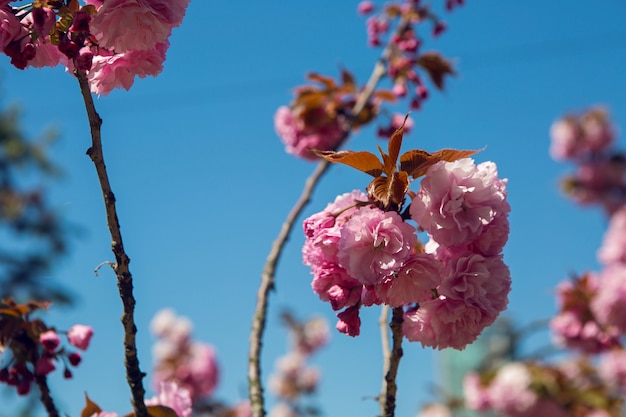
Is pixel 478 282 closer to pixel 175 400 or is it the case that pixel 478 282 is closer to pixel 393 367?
pixel 393 367

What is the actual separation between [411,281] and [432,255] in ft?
0.20

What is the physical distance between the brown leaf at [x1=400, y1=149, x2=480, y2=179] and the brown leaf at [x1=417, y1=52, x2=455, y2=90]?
102 inches

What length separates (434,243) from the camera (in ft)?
4.89

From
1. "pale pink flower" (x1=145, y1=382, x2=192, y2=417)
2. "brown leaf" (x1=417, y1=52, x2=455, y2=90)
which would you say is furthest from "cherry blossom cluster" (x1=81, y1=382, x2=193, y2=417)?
"brown leaf" (x1=417, y1=52, x2=455, y2=90)

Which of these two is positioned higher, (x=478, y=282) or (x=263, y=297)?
(x=263, y=297)

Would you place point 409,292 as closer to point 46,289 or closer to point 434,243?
point 434,243

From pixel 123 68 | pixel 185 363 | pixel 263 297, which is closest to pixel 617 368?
pixel 185 363

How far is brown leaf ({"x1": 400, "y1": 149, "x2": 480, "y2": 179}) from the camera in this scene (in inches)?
53.5

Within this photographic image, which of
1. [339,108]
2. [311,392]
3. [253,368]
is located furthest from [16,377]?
[311,392]

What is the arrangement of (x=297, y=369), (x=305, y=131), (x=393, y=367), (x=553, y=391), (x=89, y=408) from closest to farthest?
(x=393, y=367) → (x=89, y=408) → (x=305, y=131) → (x=553, y=391) → (x=297, y=369)

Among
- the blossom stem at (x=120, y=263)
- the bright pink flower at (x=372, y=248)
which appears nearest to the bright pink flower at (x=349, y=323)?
the bright pink flower at (x=372, y=248)

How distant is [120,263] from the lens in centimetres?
125

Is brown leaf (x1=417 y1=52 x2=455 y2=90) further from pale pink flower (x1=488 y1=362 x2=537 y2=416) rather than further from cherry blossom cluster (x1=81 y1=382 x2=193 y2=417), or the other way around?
pale pink flower (x1=488 y1=362 x2=537 y2=416)

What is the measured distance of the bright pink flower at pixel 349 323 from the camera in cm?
141
